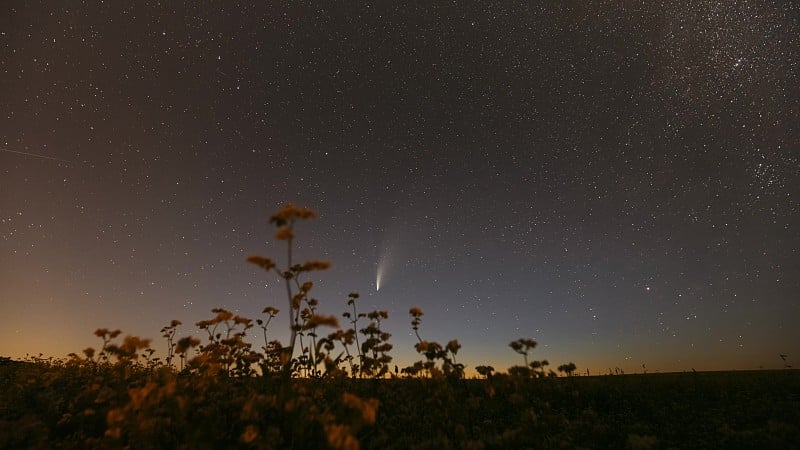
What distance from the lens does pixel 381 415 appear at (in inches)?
306

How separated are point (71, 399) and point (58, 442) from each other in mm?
2769

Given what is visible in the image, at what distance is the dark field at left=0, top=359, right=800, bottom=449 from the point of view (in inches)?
191

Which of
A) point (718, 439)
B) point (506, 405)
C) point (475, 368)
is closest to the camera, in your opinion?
point (718, 439)

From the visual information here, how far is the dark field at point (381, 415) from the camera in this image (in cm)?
484

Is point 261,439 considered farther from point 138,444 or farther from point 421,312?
point 421,312

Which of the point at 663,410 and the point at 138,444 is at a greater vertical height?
the point at 138,444

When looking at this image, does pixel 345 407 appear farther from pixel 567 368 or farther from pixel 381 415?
pixel 567 368

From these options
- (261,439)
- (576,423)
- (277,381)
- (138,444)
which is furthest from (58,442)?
(576,423)

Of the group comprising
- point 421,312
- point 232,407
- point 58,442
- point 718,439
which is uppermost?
point 421,312

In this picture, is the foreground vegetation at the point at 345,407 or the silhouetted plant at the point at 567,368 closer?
the foreground vegetation at the point at 345,407

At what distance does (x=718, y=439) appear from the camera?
666 centimetres

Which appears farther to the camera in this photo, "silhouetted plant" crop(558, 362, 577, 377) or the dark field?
"silhouetted plant" crop(558, 362, 577, 377)

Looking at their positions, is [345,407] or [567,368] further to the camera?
[567,368]

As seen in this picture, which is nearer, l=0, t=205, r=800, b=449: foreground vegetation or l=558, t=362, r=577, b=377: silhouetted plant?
l=0, t=205, r=800, b=449: foreground vegetation
